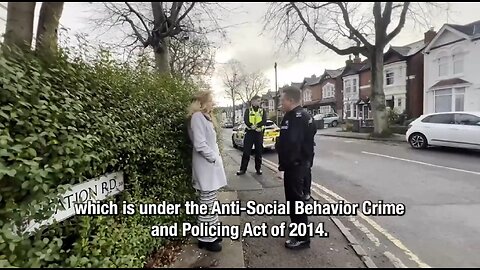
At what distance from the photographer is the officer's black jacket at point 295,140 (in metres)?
3.39

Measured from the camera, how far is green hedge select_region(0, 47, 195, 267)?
1.91 meters

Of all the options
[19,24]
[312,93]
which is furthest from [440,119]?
[312,93]

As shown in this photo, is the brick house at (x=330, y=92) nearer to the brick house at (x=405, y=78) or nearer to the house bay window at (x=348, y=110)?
the house bay window at (x=348, y=110)

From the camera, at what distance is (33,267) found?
1.88 meters

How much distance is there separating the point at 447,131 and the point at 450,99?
14735mm

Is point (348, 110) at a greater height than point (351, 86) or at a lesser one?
lesser

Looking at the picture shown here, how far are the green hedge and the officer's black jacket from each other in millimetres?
1246

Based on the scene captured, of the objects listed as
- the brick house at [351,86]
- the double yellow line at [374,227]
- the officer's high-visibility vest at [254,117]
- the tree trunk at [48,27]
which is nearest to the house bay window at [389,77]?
the brick house at [351,86]

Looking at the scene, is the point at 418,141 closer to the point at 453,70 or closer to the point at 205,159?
the point at 205,159

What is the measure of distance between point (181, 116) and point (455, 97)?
83.3 feet

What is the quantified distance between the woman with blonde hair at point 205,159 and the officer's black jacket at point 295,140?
75 cm

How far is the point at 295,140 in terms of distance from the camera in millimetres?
3379

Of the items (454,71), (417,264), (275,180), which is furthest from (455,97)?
(417,264)

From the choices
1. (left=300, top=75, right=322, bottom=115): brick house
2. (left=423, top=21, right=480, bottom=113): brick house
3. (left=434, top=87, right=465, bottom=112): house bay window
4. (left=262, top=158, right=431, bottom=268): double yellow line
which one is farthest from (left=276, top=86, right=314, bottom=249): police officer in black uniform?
(left=300, top=75, right=322, bottom=115): brick house
